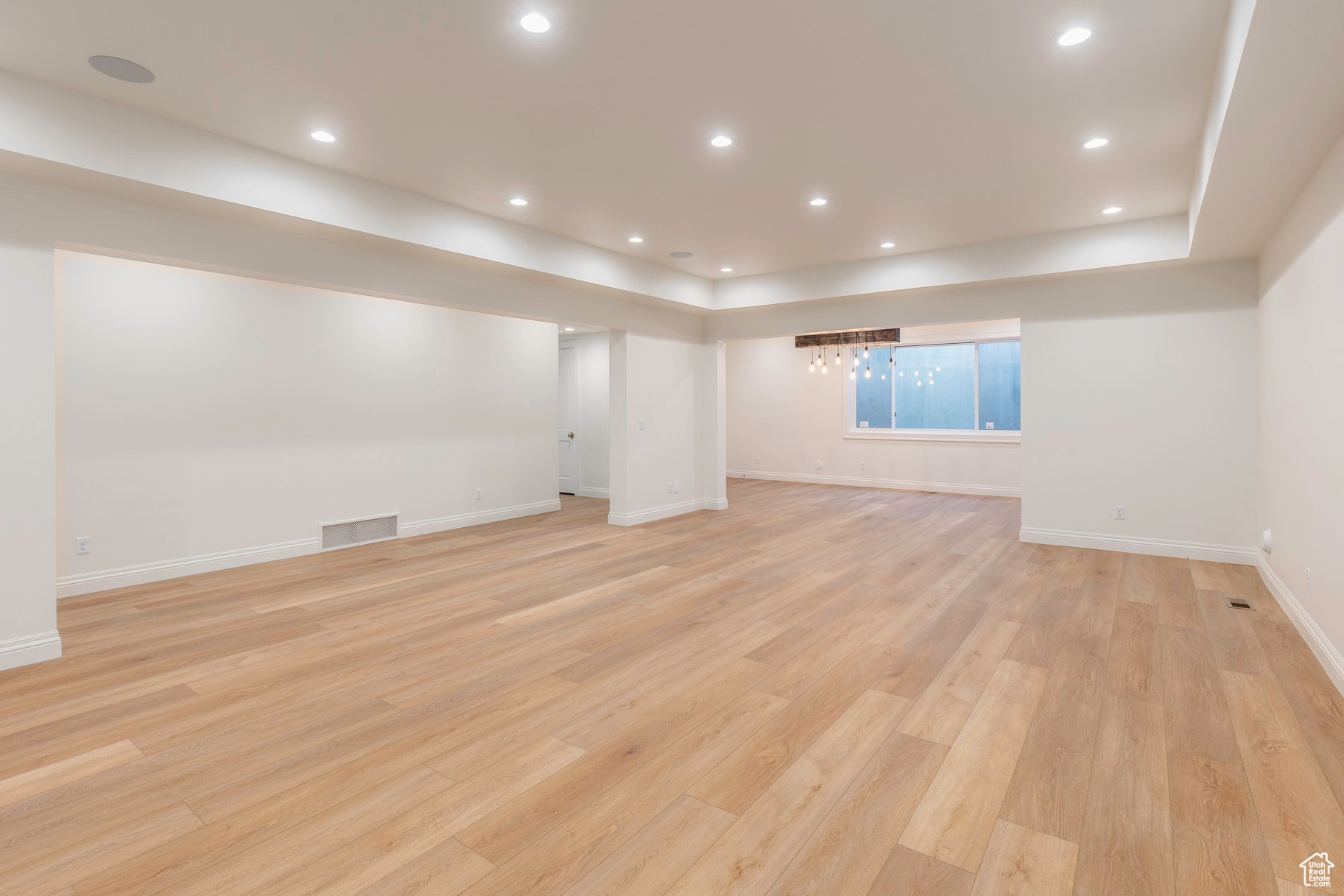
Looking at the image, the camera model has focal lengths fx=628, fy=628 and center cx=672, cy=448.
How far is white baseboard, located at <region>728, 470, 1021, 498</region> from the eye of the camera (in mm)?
9047

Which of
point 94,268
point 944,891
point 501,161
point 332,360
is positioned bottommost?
point 944,891

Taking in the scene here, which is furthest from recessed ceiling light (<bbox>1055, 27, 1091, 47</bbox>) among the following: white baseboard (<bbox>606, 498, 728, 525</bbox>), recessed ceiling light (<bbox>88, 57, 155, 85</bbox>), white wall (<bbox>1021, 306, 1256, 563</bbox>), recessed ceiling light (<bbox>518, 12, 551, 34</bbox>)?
white baseboard (<bbox>606, 498, 728, 525</bbox>)

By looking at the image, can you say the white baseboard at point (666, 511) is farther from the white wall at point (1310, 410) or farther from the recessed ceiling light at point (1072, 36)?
A: the recessed ceiling light at point (1072, 36)

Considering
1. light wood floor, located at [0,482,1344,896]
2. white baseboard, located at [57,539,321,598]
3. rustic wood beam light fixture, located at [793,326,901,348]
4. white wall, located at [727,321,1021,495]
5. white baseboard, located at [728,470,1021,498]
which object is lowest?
light wood floor, located at [0,482,1344,896]

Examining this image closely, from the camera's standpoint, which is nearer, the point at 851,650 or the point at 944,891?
the point at 944,891

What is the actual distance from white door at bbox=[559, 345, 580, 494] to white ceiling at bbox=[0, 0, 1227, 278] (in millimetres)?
4495

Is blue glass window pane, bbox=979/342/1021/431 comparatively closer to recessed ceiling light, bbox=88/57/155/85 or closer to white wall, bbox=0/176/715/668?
white wall, bbox=0/176/715/668

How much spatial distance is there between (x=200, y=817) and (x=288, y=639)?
1.68 meters

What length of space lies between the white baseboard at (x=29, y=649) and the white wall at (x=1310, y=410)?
6063 mm

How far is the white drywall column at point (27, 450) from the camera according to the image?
10.1 feet

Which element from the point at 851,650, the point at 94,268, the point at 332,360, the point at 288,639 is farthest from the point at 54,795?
the point at 332,360

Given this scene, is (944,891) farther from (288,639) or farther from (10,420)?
(10,420)

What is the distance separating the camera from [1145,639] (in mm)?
3393

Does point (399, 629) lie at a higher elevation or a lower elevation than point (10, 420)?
lower
